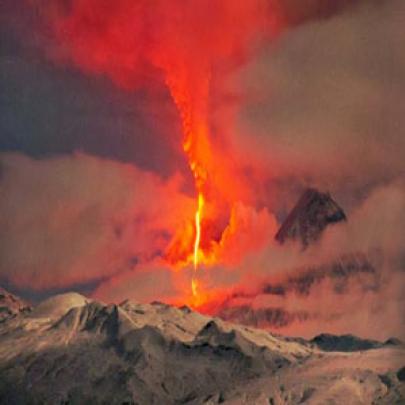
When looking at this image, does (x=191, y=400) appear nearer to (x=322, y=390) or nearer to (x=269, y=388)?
(x=269, y=388)

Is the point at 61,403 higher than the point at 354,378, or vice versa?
the point at 354,378

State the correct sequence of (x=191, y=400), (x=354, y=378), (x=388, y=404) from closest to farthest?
(x=388, y=404)
(x=354, y=378)
(x=191, y=400)

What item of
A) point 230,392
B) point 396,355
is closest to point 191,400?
point 230,392

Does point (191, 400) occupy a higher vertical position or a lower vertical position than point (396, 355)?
lower

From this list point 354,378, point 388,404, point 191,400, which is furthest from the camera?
A: point 191,400

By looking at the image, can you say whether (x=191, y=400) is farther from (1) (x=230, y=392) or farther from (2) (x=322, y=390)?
(2) (x=322, y=390)

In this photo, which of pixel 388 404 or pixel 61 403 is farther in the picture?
pixel 61 403

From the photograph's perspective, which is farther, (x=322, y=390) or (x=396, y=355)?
(x=396, y=355)

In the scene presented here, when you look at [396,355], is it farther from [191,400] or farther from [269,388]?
[191,400]

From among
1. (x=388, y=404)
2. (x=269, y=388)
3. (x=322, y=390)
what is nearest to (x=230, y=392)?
(x=269, y=388)
